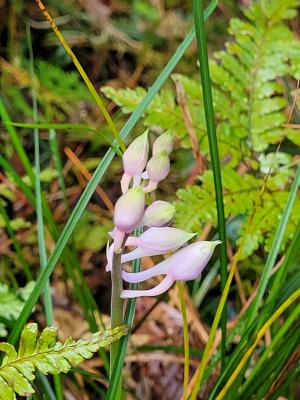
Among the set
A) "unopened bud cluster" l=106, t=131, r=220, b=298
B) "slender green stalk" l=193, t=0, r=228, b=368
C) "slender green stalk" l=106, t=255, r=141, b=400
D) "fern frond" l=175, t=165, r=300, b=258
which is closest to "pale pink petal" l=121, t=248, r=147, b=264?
"unopened bud cluster" l=106, t=131, r=220, b=298

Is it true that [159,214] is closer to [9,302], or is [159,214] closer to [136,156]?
[136,156]

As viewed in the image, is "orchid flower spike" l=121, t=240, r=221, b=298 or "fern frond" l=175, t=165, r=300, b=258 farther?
"fern frond" l=175, t=165, r=300, b=258

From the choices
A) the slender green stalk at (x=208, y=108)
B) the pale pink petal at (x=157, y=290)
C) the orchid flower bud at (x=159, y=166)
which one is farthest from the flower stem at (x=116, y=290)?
the slender green stalk at (x=208, y=108)

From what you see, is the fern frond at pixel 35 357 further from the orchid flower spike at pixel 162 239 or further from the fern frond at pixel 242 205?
the fern frond at pixel 242 205

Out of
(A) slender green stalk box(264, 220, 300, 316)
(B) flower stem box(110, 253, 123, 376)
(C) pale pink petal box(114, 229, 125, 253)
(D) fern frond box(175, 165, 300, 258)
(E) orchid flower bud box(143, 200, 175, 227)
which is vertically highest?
(E) orchid flower bud box(143, 200, 175, 227)

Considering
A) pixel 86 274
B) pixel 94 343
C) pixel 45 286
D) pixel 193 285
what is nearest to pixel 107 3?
pixel 86 274

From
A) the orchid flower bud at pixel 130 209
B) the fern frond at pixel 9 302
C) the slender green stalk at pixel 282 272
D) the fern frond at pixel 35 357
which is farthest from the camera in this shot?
the fern frond at pixel 9 302

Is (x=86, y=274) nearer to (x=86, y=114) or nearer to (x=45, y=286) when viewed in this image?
(x=86, y=114)

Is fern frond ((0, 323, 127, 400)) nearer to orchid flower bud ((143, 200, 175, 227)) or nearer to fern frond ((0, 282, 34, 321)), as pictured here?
orchid flower bud ((143, 200, 175, 227))
